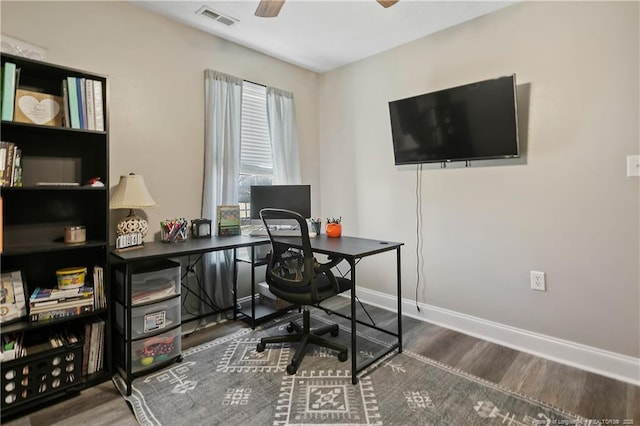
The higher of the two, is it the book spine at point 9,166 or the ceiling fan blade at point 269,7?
the ceiling fan blade at point 269,7

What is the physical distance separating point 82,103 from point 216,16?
4.16ft

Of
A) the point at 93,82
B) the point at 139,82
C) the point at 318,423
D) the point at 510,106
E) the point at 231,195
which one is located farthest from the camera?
the point at 231,195

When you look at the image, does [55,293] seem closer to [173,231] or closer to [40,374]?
[40,374]

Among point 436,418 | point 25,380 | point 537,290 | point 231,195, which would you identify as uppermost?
point 231,195

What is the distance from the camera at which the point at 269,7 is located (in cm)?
198

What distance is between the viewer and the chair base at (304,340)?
209 cm

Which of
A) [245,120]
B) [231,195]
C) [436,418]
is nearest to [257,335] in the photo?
[231,195]

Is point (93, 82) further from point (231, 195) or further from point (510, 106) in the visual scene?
point (510, 106)

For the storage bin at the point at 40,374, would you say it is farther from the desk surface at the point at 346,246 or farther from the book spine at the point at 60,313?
the desk surface at the point at 346,246

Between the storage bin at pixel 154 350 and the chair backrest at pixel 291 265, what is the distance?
0.72m

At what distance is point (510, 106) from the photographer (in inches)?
87.6

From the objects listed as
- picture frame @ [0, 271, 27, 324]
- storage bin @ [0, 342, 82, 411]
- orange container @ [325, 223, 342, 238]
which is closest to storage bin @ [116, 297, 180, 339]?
storage bin @ [0, 342, 82, 411]

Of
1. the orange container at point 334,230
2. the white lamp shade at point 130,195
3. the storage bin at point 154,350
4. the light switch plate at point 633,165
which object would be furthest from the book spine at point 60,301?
the light switch plate at point 633,165

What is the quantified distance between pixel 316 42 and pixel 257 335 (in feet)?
8.64
